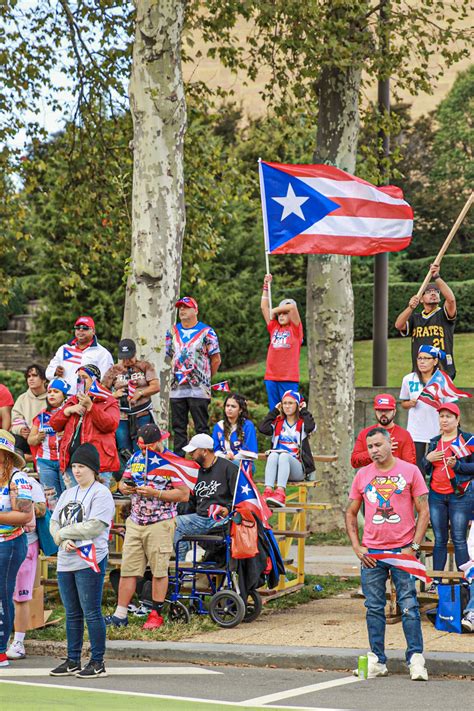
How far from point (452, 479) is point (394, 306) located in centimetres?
2455

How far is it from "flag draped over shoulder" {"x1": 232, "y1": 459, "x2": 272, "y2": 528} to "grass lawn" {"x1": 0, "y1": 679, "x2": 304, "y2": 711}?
294cm

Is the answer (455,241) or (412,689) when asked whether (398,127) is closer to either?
(412,689)

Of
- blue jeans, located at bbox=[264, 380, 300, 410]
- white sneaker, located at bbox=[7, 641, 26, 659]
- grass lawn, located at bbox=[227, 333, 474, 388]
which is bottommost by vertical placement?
white sneaker, located at bbox=[7, 641, 26, 659]

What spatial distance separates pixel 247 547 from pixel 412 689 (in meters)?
2.66

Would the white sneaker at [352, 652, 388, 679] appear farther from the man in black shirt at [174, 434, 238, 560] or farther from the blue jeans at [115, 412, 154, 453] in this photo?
the blue jeans at [115, 412, 154, 453]

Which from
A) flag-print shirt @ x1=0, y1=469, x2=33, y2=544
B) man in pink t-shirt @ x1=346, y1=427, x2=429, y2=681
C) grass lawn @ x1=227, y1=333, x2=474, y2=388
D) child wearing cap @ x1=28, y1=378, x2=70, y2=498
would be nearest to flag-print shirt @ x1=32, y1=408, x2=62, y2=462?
child wearing cap @ x1=28, y1=378, x2=70, y2=498

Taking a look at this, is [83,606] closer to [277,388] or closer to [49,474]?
[49,474]

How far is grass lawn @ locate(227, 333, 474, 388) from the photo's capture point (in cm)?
2964

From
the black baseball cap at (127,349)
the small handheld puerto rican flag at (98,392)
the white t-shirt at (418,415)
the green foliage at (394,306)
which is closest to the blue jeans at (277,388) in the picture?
the black baseball cap at (127,349)

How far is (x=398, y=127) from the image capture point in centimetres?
1877

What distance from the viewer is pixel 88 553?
8961 millimetres

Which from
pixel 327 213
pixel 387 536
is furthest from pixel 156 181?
pixel 387 536

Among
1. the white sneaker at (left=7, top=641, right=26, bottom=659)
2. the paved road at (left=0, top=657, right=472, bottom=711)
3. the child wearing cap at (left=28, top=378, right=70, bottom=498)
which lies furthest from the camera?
the child wearing cap at (left=28, top=378, right=70, bottom=498)

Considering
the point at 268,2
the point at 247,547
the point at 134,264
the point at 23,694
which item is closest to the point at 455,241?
the point at 268,2
